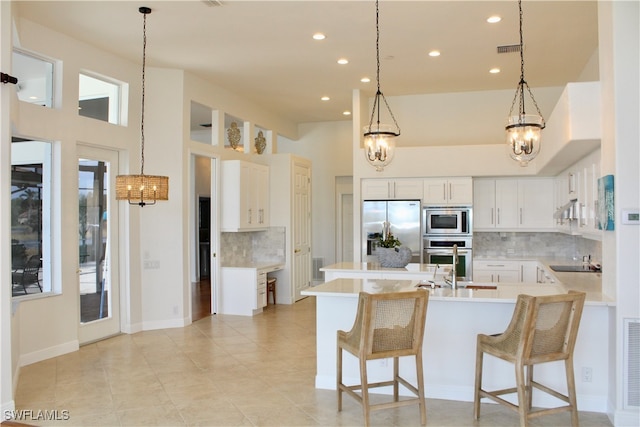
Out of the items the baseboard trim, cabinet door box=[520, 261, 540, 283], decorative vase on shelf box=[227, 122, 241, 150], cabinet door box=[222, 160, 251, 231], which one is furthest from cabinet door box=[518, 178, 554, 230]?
the baseboard trim

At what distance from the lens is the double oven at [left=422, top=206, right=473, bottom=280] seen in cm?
773

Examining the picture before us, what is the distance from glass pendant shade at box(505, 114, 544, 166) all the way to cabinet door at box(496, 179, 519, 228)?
3.68m

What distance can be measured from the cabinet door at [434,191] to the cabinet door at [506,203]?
0.86 metres

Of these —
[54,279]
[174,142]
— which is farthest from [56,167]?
[174,142]

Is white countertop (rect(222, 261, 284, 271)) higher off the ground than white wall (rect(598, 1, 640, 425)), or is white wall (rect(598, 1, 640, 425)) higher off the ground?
white wall (rect(598, 1, 640, 425))

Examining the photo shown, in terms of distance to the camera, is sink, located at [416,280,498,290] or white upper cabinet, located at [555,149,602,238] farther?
white upper cabinet, located at [555,149,602,238]

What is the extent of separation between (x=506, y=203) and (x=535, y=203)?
41cm

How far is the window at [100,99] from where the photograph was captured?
6.06m

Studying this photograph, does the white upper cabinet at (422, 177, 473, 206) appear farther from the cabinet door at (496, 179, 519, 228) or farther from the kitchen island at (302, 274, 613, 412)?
the kitchen island at (302, 274, 613, 412)

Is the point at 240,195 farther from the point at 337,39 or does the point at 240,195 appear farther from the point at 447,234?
the point at 447,234

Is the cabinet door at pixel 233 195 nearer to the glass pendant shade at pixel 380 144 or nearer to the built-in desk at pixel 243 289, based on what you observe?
the built-in desk at pixel 243 289

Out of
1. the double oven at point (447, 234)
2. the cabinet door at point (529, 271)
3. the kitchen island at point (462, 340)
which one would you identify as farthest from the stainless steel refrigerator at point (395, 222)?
the kitchen island at point (462, 340)

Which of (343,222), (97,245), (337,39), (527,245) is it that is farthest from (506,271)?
(97,245)

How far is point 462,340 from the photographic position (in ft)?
13.7
